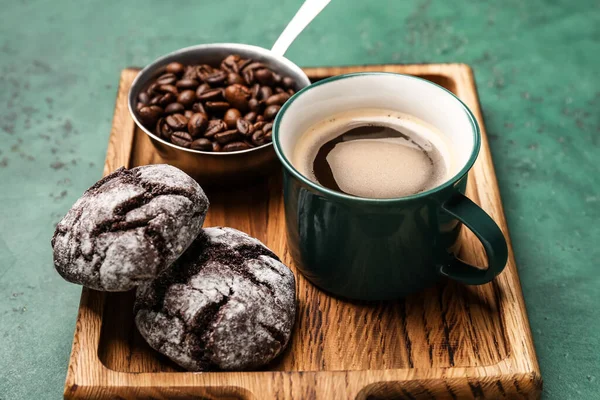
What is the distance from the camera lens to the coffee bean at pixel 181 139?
5.23ft

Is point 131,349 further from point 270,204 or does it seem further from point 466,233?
point 466,233

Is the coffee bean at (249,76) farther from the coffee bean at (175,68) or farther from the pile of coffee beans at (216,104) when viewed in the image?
the coffee bean at (175,68)


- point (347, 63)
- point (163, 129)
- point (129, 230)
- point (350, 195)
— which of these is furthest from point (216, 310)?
point (347, 63)

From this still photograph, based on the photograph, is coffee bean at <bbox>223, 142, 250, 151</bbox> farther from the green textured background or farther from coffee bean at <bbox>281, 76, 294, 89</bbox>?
the green textured background

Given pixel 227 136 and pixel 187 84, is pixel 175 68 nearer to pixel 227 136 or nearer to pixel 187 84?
pixel 187 84

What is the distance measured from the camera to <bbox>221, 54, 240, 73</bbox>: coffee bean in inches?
69.4

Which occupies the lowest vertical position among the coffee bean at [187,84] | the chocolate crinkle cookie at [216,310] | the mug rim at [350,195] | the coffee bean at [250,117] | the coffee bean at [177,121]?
the chocolate crinkle cookie at [216,310]

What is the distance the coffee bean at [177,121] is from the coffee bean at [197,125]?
2cm

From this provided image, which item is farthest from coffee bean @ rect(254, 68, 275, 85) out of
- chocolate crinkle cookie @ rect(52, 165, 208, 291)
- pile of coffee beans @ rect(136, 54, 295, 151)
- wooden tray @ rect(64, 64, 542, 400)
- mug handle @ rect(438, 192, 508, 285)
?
mug handle @ rect(438, 192, 508, 285)

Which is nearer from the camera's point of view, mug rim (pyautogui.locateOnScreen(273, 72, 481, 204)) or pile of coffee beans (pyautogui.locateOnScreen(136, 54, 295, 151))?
mug rim (pyautogui.locateOnScreen(273, 72, 481, 204))

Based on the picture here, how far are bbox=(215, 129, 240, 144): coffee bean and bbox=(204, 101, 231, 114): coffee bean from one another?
9 centimetres

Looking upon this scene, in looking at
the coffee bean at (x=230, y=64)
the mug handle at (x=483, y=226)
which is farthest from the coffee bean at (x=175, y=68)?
the mug handle at (x=483, y=226)

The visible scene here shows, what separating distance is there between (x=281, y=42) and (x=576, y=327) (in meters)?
0.99

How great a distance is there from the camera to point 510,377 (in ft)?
4.09
